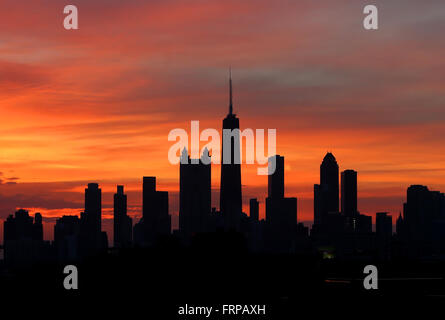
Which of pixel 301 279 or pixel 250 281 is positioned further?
pixel 301 279
